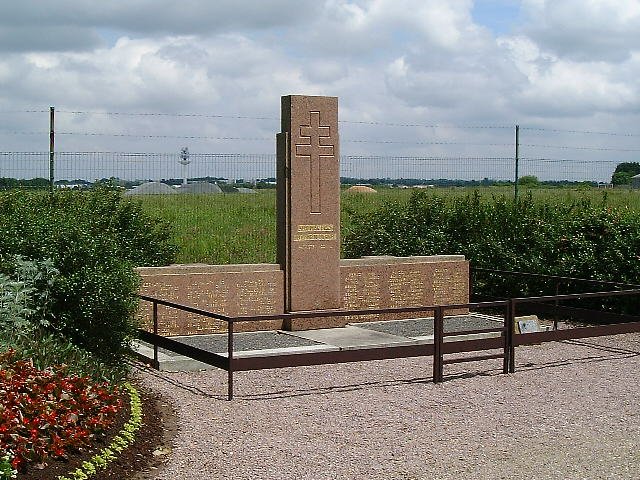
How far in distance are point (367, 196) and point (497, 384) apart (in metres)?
11.2

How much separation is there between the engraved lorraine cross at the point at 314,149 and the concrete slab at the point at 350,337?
1.73 meters

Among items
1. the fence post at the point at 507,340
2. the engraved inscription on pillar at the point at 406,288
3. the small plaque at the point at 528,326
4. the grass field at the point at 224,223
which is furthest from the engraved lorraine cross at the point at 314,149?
the grass field at the point at 224,223

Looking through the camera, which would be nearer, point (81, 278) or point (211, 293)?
point (81, 278)

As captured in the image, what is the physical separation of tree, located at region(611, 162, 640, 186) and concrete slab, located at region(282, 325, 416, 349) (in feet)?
35.8

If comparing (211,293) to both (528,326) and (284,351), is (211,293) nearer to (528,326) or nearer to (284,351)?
(284,351)

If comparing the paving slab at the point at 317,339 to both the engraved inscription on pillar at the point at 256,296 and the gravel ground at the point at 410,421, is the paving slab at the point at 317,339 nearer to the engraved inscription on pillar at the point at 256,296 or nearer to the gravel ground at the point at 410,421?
the engraved inscription on pillar at the point at 256,296

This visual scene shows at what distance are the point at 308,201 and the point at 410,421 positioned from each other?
5.70 metres

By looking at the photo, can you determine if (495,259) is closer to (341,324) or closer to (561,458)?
(341,324)

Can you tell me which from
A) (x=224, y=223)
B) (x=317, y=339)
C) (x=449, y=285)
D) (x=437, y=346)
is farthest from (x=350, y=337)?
(x=224, y=223)

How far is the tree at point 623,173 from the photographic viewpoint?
2267 centimetres

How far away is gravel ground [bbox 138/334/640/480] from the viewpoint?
7.30m

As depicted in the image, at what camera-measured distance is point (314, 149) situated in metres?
13.9

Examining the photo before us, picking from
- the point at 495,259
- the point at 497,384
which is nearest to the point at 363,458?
the point at 497,384

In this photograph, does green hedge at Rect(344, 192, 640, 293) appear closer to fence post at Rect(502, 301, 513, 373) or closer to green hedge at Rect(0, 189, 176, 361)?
fence post at Rect(502, 301, 513, 373)
